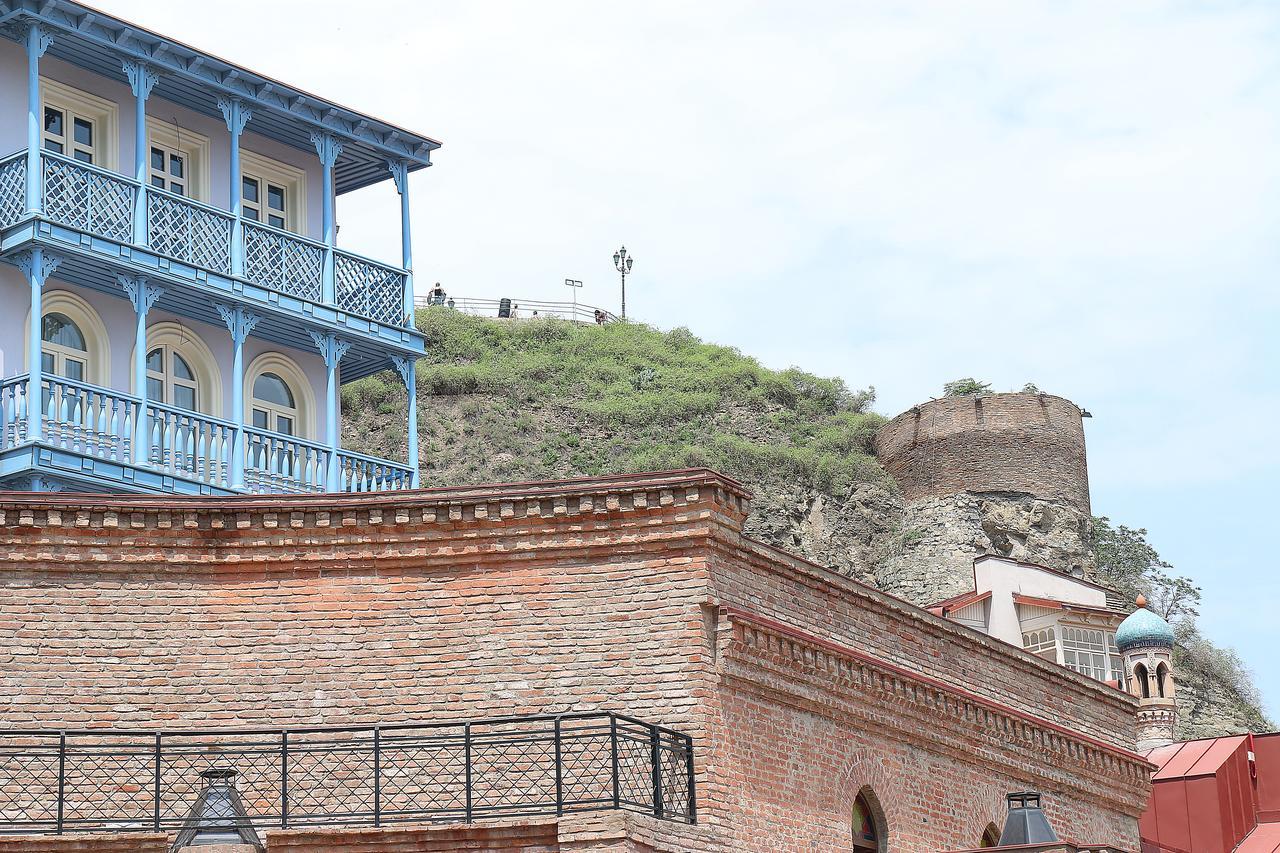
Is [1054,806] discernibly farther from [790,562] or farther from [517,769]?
[517,769]

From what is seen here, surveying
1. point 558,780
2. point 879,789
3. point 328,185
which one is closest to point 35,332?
point 328,185

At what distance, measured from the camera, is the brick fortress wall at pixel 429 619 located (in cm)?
1620

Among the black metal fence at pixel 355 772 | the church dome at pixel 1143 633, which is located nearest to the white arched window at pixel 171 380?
the black metal fence at pixel 355 772

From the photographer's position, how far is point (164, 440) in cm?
2280

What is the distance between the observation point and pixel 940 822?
19469mm

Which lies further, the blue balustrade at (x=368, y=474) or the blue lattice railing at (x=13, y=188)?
the blue balustrade at (x=368, y=474)

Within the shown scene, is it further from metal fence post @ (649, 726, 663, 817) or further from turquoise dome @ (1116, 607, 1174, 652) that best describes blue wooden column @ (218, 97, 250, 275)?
turquoise dome @ (1116, 607, 1174, 652)

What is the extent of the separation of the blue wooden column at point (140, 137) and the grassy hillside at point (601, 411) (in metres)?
28.9

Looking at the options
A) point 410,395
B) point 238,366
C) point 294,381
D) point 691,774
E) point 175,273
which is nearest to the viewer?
point 691,774

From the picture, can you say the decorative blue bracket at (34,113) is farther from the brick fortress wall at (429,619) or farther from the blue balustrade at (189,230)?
the brick fortress wall at (429,619)

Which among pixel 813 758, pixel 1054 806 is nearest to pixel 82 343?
pixel 813 758

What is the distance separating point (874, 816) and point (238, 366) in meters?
10.3

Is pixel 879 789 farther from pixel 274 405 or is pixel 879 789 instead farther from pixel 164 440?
pixel 274 405

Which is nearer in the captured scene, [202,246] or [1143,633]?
[202,246]
